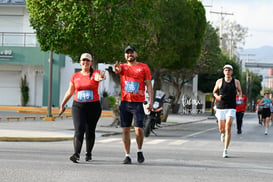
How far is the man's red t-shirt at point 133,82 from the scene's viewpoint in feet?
36.6

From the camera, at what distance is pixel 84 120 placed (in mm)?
11164

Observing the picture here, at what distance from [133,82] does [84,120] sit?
1.07 metres

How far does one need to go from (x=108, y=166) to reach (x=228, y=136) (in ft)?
12.9

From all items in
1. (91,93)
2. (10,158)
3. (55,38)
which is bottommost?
(10,158)

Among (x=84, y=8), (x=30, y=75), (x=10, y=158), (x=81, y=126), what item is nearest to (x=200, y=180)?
(x=81, y=126)

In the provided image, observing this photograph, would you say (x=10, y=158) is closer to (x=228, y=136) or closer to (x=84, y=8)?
(x=228, y=136)

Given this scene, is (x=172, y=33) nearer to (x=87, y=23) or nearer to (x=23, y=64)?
(x=87, y=23)

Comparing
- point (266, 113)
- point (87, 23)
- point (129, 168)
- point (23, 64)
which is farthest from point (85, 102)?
point (23, 64)

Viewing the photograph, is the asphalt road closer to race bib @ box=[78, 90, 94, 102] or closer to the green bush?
race bib @ box=[78, 90, 94, 102]

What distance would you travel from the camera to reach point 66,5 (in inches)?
869

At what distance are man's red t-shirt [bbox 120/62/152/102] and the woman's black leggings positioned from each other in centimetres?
57

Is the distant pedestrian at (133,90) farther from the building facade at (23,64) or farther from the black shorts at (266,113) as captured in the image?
the building facade at (23,64)

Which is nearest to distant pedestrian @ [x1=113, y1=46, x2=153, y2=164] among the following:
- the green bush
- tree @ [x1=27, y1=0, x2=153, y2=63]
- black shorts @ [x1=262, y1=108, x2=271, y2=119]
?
tree @ [x1=27, y1=0, x2=153, y2=63]

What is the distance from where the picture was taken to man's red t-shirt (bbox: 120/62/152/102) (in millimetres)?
11141
